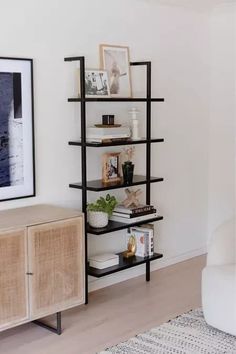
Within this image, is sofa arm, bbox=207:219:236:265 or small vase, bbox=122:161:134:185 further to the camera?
small vase, bbox=122:161:134:185

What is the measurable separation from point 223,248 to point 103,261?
0.95 m

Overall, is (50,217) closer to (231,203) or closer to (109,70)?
(109,70)

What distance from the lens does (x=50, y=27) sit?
12.8 ft

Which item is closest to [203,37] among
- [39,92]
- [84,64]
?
[84,64]

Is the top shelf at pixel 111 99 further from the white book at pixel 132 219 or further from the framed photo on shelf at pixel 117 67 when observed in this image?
the white book at pixel 132 219

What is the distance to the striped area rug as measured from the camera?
10.9 ft

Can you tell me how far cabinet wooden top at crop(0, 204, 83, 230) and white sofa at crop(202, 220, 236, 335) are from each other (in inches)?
35.4

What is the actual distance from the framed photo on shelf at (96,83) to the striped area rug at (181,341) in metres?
1.69

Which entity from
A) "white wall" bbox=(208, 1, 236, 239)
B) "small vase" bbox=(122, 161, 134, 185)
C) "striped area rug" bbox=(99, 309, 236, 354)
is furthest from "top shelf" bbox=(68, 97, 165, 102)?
"striped area rug" bbox=(99, 309, 236, 354)

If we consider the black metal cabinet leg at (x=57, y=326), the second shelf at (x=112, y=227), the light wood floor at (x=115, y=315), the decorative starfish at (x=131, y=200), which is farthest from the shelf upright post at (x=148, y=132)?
the black metal cabinet leg at (x=57, y=326)

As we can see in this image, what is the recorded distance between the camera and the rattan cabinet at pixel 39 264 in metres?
3.24

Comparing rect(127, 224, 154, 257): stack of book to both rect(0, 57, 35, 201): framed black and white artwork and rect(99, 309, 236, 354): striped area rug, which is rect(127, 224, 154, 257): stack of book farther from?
rect(0, 57, 35, 201): framed black and white artwork

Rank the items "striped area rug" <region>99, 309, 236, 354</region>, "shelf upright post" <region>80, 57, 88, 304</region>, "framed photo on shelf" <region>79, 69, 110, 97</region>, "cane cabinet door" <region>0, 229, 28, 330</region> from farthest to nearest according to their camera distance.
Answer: "framed photo on shelf" <region>79, 69, 110, 97</region> < "shelf upright post" <region>80, 57, 88, 304</region> < "striped area rug" <region>99, 309, 236, 354</region> < "cane cabinet door" <region>0, 229, 28, 330</region>

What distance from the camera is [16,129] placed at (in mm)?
3721
